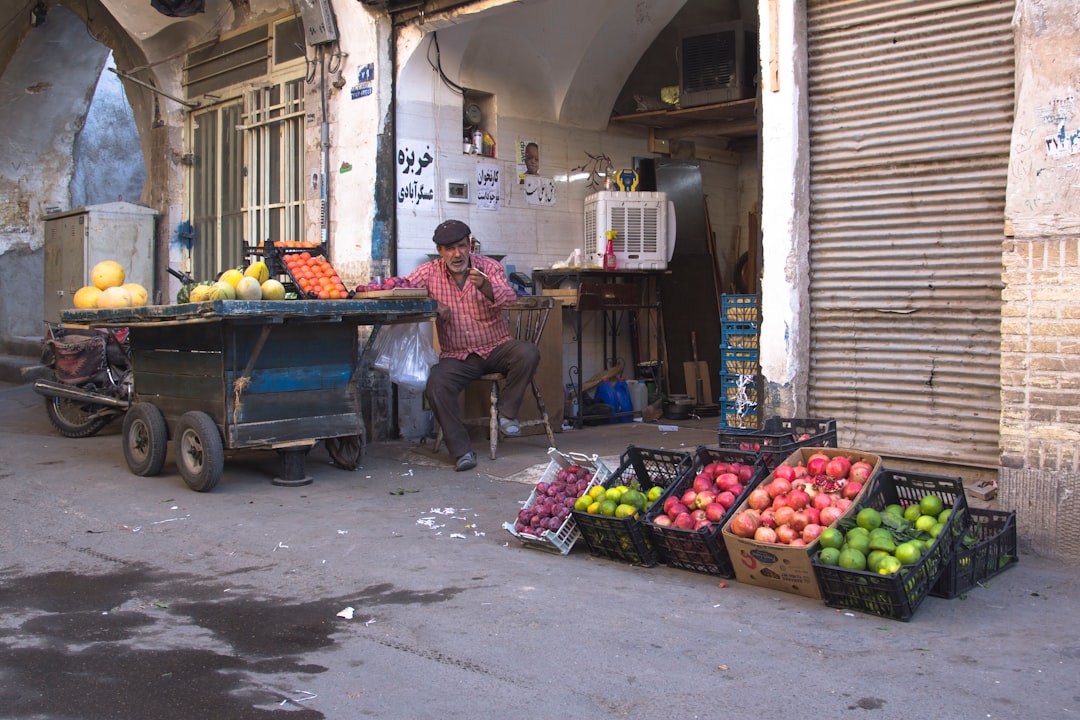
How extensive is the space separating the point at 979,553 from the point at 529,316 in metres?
5.08

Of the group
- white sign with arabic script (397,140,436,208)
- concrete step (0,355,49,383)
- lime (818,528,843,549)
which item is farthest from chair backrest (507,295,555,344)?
concrete step (0,355,49,383)

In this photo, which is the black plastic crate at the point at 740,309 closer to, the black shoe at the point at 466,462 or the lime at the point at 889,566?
the black shoe at the point at 466,462

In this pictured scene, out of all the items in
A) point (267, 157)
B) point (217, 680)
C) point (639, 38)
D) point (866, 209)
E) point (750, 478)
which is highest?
point (639, 38)

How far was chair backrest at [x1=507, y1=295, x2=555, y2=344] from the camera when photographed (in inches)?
345

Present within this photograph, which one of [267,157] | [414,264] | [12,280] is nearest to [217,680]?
[414,264]

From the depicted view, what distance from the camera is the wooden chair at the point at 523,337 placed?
7.82 metres

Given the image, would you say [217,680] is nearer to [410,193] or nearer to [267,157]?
[410,193]

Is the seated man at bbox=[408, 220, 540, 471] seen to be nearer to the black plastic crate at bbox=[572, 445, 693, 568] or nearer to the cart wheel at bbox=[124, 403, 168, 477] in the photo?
the cart wheel at bbox=[124, 403, 168, 477]

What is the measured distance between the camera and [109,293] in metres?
7.12

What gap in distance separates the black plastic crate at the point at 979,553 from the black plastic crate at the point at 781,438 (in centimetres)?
87

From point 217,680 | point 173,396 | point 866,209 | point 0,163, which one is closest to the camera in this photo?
point 217,680

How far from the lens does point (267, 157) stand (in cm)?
1046

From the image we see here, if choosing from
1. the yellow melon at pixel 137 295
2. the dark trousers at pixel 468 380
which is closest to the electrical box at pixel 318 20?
the yellow melon at pixel 137 295

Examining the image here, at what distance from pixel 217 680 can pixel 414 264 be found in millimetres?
5900
